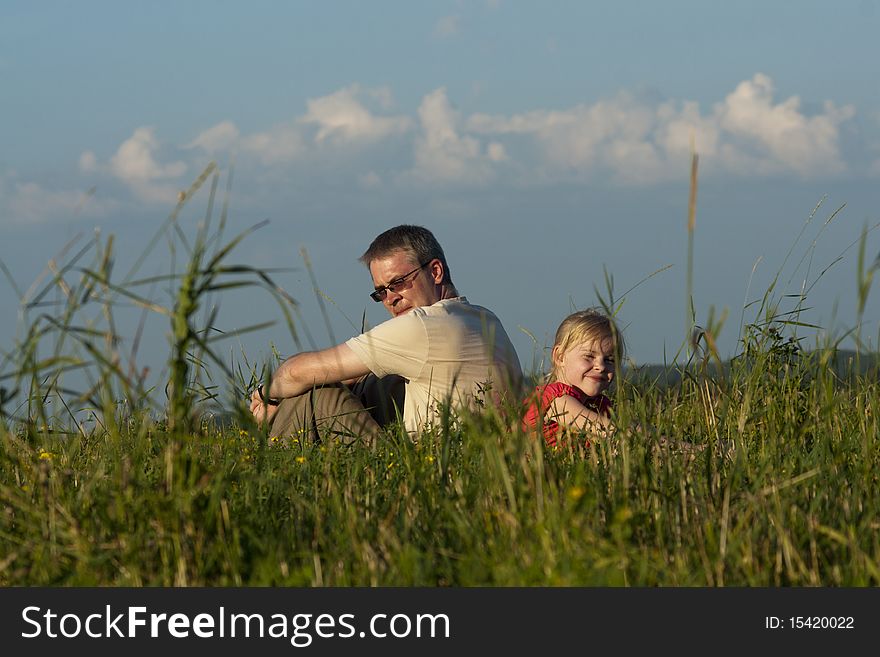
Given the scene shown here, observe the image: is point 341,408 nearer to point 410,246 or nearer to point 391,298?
point 391,298

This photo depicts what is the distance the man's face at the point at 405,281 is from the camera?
6.04 metres

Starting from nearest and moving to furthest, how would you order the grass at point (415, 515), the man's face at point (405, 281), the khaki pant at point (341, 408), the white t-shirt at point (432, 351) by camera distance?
1. the grass at point (415, 515)
2. the khaki pant at point (341, 408)
3. the white t-shirt at point (432, 351)
4. the man's face at point (405, 281)

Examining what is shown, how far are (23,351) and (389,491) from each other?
124 centimetres

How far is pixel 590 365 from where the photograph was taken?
5320 millimetres

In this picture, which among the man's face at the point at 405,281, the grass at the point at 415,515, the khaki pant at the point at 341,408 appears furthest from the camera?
the man's face at the point at 405,281

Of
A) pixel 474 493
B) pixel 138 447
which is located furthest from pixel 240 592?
pixel 474 493

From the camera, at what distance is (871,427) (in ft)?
13.0

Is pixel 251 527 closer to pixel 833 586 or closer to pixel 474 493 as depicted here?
pixel 474 493

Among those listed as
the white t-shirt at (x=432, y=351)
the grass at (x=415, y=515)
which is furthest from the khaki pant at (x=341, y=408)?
the grass at (x=415, y=515)

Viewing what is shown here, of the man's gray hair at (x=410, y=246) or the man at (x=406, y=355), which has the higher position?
the man's gray hair at (x=410, y=246)

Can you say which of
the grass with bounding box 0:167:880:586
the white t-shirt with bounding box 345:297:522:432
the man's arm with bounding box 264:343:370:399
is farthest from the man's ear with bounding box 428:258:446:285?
the grass with bounding box 0:167:880:586

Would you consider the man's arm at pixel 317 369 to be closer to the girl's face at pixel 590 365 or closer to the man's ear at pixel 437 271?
the man's ear at pixel 437 271

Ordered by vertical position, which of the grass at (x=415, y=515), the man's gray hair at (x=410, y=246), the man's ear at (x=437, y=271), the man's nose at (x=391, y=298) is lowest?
the grass at (x=415, y=515)

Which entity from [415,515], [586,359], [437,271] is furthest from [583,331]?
[415,515]
